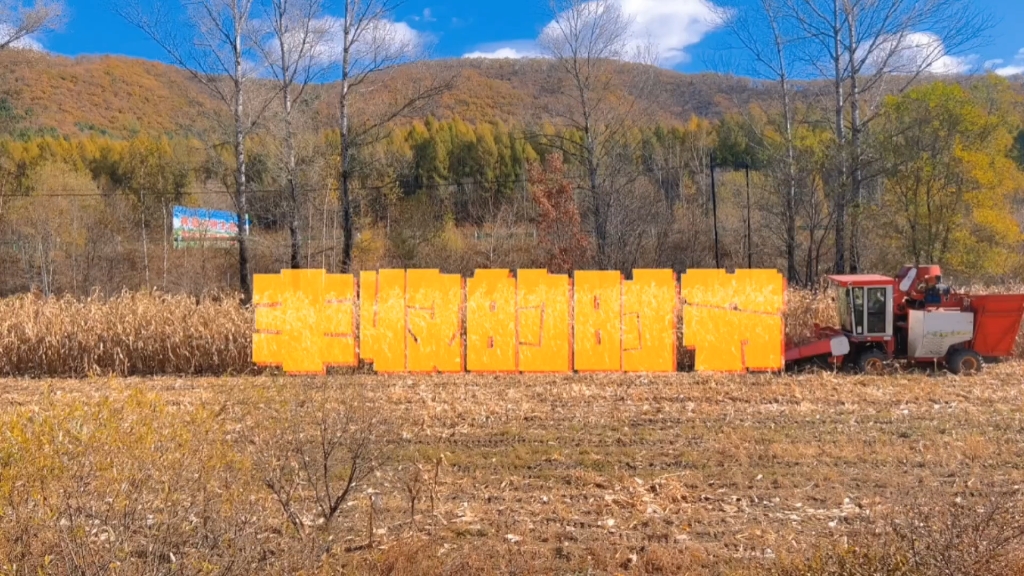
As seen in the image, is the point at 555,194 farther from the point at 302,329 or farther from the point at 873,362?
the point at 873,362

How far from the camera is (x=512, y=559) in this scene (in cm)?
487

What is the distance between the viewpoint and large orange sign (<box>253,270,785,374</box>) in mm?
12258

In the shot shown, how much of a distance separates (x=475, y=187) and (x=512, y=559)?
4040 cm

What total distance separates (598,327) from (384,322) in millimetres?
3846

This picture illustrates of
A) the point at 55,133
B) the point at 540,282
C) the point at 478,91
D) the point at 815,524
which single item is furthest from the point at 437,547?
the point at 478,91

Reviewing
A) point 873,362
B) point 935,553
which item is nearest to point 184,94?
point 873,362

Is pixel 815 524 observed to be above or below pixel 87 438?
below

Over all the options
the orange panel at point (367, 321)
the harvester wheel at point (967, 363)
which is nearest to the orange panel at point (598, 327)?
the orange panel at point (367, 321)

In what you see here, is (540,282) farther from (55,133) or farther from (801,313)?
(55,133)

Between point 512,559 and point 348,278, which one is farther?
point 348,278

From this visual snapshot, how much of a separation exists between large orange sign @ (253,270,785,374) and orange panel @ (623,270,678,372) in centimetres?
2

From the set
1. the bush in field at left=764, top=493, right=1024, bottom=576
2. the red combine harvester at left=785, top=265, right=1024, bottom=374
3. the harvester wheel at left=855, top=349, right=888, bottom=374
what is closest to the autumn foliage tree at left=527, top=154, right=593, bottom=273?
the red combine harvester at left=785, top=265, right=1024, bottom=374

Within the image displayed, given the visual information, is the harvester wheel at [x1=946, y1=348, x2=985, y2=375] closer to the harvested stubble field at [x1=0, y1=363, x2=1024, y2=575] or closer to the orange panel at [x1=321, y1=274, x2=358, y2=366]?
the harvested stubble field at [x1=0, y1=363, x2=1024, y2=575]

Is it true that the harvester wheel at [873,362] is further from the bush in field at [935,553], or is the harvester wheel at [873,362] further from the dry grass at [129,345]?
the bush in field at [935,553]
